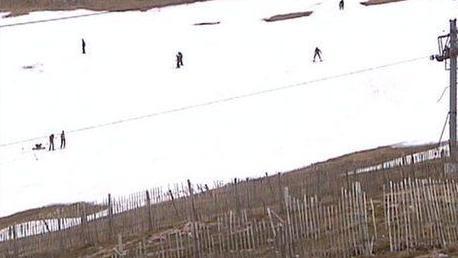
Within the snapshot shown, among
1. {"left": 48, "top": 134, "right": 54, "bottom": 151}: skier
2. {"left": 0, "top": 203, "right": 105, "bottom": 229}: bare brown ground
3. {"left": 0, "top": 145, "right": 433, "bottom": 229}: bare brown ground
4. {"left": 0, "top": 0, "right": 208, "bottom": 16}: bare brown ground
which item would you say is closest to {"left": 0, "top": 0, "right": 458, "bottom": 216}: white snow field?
{"left": 48, "top": 134, "right": 54, "bottom": 151}: skier

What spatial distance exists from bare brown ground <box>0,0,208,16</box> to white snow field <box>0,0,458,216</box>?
1730 millimetres

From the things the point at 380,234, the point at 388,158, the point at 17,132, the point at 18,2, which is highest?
the point at 18,2

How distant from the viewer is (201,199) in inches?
1017

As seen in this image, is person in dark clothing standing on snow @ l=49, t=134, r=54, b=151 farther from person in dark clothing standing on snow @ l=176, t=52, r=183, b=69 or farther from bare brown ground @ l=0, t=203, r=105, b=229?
person in dark clothing standing on snow @ l=176, t=52, r=183, b=69

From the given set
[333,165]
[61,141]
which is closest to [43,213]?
[61,141]

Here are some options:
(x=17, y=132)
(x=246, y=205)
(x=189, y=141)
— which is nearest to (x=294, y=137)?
(x=189, y=141)

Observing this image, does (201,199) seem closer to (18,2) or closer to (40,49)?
(40,49)

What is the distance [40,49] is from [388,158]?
32.4 metres

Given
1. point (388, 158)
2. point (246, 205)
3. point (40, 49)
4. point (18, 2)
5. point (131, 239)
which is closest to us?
point (131, 239)

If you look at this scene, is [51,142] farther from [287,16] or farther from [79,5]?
[79,5]

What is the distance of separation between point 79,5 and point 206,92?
24.6m

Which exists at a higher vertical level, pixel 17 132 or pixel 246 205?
pixel 17 132

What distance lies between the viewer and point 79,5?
70.1 m

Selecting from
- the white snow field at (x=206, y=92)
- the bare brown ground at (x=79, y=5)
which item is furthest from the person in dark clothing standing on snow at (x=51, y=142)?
the bare brown ground at (x=79, y=5)
